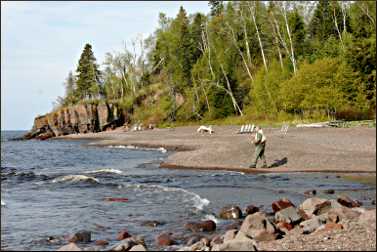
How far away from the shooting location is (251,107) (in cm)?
6569

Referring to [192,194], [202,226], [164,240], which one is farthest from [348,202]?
[192,194]

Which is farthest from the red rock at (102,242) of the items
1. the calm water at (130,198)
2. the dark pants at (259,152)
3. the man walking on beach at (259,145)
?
the dark pants at (259,152)

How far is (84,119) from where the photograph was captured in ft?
298

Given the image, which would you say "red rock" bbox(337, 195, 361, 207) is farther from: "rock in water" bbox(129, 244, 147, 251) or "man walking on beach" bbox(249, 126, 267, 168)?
"man walking on beach" bbox(249, 126, 267, 168)

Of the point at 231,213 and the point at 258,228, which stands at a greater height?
the point at 258,228

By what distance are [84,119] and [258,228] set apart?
269 ft

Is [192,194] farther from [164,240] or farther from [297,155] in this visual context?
[297,155]

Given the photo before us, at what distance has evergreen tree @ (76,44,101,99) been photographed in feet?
353

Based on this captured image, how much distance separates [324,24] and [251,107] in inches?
573

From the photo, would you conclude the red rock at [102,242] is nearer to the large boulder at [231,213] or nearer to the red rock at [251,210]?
the large boulder at [231,213]

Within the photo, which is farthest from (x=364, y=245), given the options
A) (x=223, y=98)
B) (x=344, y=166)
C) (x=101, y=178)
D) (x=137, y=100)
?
(x=137, y=100)

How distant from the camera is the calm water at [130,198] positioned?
559 inches

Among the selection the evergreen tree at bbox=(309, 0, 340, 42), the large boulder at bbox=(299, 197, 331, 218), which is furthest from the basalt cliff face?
the large boulder at bbox=(299, 197, 331, 218)

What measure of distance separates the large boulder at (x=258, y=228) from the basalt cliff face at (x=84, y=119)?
3139 inches
